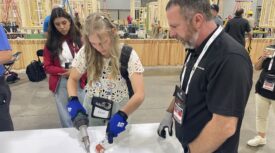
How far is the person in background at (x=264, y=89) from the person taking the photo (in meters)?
2.12

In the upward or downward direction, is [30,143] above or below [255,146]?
above

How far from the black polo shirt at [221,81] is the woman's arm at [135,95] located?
16.4 inches

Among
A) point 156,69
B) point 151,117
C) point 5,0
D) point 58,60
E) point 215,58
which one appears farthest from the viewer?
point 5,0

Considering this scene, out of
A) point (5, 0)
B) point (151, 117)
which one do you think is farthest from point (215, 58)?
point (5, 0)

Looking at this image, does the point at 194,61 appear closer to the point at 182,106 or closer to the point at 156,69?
the point at 182,106

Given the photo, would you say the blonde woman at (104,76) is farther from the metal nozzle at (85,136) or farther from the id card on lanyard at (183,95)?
the id card on lanyard at (183,95)

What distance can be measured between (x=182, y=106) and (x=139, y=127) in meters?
0.45

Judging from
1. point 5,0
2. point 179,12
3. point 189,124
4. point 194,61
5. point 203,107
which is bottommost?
point 189,124

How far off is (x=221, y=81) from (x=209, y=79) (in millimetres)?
57

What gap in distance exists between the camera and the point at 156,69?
5426 mm

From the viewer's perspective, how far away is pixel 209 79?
2.84 ft

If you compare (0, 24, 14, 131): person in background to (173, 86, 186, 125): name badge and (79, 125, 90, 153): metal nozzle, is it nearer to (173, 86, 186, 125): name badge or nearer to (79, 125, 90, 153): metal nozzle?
(79, 125, 90, 153): metal nozzle

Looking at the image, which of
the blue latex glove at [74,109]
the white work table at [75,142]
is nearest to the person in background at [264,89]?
the white work table at [75,142]

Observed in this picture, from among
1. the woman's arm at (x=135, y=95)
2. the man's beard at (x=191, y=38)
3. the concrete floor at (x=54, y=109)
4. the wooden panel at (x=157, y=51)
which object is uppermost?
the man's beard at (x=191, y=38)
